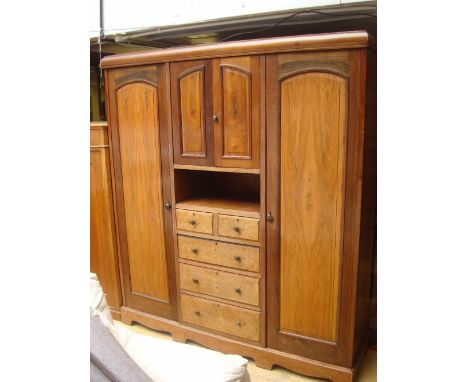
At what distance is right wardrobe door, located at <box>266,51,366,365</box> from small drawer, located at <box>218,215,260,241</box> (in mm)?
86

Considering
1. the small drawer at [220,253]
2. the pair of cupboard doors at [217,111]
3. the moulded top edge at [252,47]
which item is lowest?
the small drawer at [220,253]

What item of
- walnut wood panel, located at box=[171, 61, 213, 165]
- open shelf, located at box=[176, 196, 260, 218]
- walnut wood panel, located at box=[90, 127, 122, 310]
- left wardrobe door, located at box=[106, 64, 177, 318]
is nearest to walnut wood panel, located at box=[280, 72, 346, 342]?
open shelf, located at box=[176, 196, 260, 218]

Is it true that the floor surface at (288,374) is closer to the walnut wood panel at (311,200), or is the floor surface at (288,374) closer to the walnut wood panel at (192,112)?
the walnut wood panel at (311,200)

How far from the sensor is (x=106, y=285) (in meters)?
2.48

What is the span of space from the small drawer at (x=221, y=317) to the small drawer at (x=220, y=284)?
0.06m

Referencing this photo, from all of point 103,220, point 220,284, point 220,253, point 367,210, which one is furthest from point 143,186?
point 367,210

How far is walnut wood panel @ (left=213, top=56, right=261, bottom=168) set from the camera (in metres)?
1.79

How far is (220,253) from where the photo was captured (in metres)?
2.03

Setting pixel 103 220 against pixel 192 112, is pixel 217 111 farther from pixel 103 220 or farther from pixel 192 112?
pixel 103 220

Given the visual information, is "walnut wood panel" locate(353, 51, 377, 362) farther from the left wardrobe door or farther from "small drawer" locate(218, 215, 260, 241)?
the left wardrobe door

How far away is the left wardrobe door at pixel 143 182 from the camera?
82.0 inches

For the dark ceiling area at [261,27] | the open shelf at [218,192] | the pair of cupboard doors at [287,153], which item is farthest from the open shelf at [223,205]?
the dark ceiling area at [261,27]
